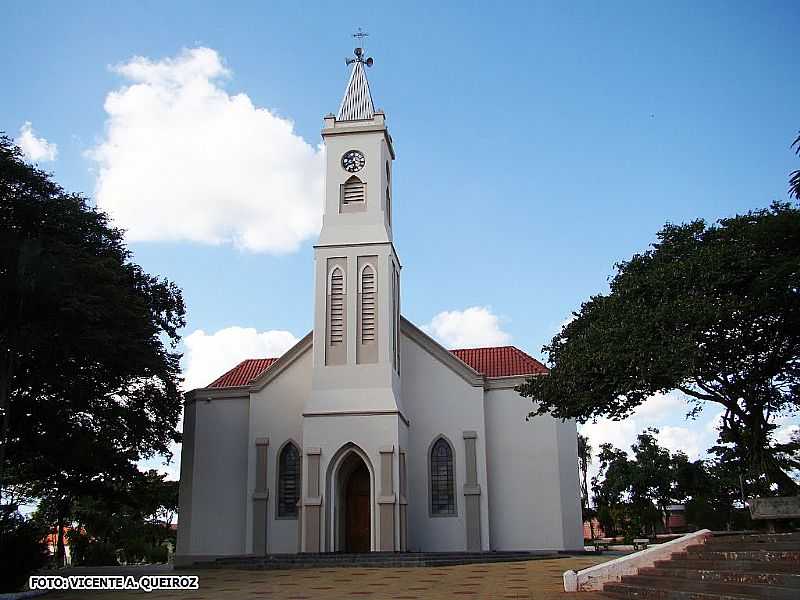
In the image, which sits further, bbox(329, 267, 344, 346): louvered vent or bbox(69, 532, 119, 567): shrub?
bbox(69, 532, 119, 567): shrub

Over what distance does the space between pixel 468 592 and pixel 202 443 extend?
1716 cm

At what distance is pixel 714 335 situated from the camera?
1577 cm

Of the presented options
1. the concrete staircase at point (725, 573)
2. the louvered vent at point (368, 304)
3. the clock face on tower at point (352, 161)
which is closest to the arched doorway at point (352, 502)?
the louvered vent at point (368, 304)

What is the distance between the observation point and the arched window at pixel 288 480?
2741 cm

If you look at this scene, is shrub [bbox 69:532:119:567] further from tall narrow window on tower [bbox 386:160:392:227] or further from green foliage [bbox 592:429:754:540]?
green foliage [bbox 592:429:754:540]

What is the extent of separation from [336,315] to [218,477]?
7.59 metres

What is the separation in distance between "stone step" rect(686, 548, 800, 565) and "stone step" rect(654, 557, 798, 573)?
3.6 inches

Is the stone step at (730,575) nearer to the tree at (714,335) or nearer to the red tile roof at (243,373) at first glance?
the tree at (714,335)

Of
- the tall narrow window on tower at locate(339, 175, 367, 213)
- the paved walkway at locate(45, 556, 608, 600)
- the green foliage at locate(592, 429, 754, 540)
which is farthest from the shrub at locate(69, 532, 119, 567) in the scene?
the green foliage at locate(592, 429, 754, 540)

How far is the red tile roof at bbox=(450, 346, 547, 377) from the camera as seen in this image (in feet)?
97.3

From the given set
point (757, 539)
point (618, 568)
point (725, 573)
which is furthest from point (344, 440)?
point (725, 573)

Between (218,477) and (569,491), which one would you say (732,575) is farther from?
(218,477)

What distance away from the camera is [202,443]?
1139 inches

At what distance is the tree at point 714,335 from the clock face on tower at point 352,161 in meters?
13.5
